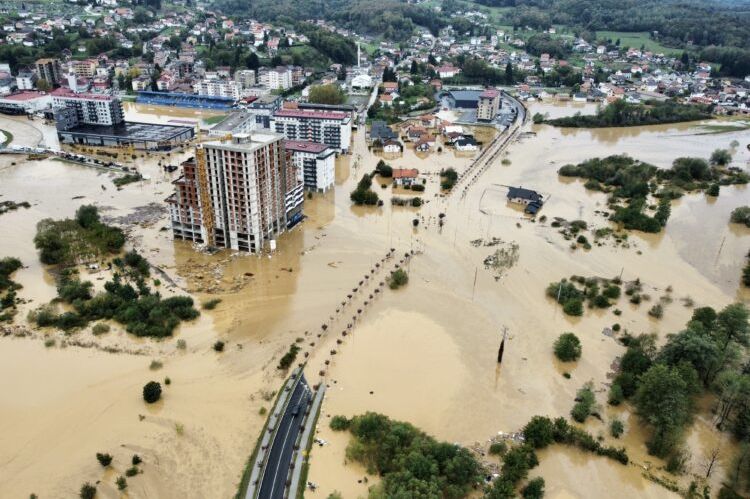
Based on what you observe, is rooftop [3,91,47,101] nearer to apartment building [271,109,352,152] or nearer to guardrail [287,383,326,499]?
apartment building [271,109,352,152]

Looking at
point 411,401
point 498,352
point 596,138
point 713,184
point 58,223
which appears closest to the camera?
point 411,401

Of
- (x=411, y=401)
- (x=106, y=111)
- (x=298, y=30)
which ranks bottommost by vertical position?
(x=411, y=401)

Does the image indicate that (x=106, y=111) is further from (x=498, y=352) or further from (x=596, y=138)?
(x=596, y=138)

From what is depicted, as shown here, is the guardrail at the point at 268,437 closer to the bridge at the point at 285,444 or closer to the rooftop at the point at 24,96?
the bridge at the point at 285,444

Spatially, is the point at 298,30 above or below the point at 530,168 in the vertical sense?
above

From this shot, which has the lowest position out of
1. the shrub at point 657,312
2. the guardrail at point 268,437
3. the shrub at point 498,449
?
the guardrail at point 268,437

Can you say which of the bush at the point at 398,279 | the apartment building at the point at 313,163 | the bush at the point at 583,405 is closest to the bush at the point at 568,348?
the bush at the point at 583,405

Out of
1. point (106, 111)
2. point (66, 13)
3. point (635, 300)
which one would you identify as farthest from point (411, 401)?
point (66, 13)
